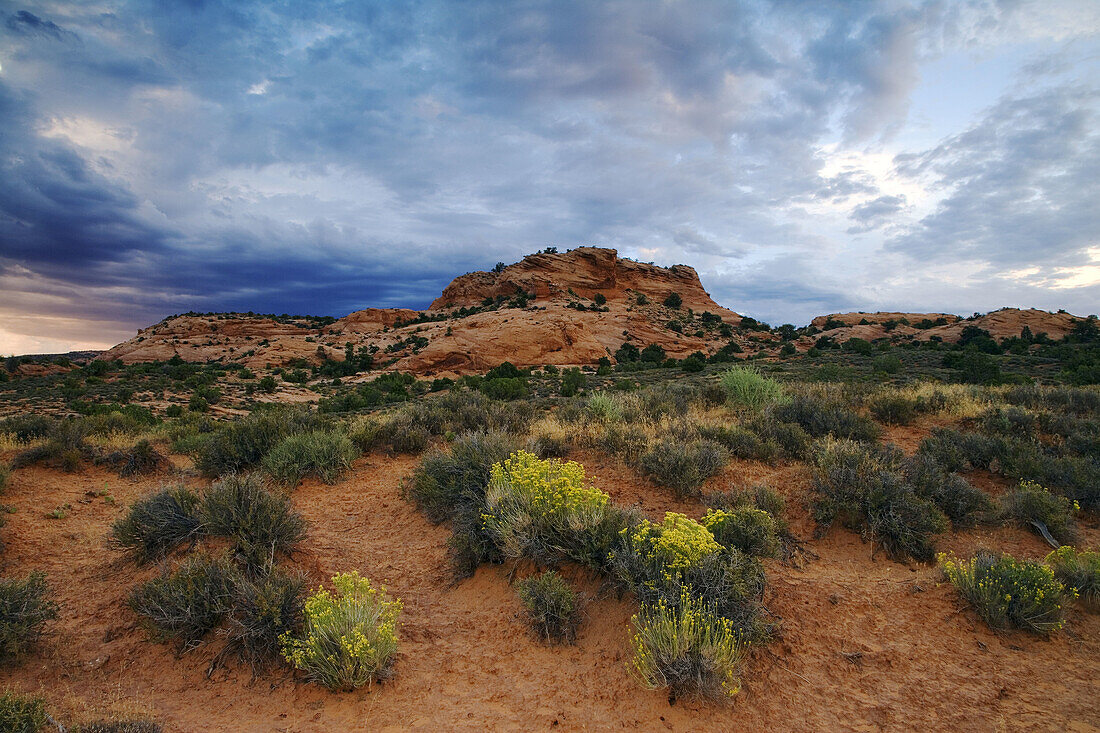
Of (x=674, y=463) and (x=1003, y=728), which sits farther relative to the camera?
(x=674, y=463)

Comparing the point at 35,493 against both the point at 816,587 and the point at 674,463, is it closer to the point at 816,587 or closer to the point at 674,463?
the point at 674,463

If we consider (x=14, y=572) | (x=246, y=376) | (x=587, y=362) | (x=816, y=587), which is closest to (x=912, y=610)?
Answer: (x=816, y=587)

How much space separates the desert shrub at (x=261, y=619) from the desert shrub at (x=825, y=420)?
7743 mm

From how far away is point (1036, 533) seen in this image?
5.56 m

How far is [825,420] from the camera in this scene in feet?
27.8

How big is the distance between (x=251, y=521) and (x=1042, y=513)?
8.72 m

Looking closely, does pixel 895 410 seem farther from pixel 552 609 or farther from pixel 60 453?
pixel 60 453

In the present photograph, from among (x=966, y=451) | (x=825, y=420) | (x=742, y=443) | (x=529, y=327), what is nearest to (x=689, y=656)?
(x=742, y=443)

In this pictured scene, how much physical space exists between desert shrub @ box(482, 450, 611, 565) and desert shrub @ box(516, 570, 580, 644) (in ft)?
1.60

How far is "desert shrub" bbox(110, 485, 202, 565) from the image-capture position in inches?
189

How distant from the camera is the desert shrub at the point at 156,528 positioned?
4793 mm

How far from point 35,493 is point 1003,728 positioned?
414 inches

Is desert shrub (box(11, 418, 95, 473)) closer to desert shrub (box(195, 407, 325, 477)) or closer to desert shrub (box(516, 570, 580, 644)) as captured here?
desert shrub (box(195, 407, 325, 477))

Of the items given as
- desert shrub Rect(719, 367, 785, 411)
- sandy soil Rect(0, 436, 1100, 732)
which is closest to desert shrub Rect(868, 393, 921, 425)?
desert shrub Rect(719, 367, 785, 411)
